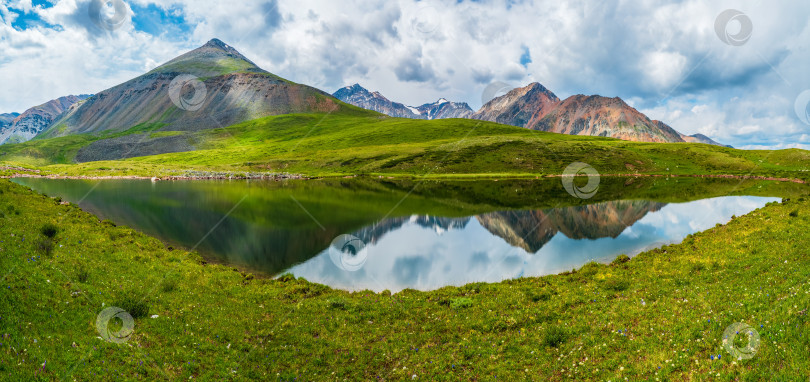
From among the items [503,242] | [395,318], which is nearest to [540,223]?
[503,242]

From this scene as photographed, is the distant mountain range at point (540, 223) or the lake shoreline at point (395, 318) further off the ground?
the distant mountain range at point (540, 223)

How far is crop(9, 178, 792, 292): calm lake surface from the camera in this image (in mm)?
26344

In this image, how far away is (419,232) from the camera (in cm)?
3916

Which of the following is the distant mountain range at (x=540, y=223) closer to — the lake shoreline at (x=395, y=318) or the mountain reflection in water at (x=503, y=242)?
the mountain reflection in water at (x=503, y=242)

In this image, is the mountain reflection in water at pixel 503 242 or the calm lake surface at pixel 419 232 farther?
the calm lake surface at pixel 419 232

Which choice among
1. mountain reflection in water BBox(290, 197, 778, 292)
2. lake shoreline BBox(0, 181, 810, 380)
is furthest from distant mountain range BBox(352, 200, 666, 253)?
lake shoreline BBox(0, 181, 810, 380)

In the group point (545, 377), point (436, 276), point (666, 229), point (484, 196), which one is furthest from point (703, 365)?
point (484, 196)

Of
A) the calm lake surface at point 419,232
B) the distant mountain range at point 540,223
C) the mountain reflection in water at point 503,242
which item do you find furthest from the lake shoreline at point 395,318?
the distant mountain range at point 540,223

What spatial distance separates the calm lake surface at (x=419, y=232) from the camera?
86.4 ft

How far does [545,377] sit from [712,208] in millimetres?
55533

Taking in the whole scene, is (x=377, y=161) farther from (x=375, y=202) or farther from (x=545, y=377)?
(x=545, y=377)

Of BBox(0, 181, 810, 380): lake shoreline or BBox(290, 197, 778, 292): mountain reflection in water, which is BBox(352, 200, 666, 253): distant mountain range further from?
BBox(0, 181, 810, 380): lake shoreline

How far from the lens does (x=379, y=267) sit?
88.8ft

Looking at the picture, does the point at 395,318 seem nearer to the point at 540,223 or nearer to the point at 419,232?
the point at 419,232
